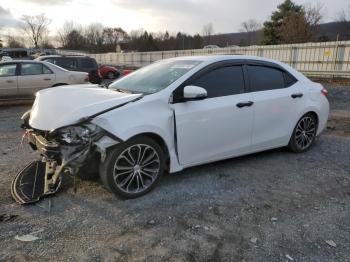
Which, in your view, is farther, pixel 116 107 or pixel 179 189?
pixel 179 189

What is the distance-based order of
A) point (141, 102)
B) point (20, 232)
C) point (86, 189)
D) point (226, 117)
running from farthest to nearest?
point (226, 117) < point (86, 189) < point (141, 102) < point (20, 232)

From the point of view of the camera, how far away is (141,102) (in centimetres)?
405

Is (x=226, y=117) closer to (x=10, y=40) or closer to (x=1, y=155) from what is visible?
(x=1, y=155)

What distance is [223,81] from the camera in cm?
479

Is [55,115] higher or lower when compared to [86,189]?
higher

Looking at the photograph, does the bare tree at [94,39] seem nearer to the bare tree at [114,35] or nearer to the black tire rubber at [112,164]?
the bare tree at [114,35]

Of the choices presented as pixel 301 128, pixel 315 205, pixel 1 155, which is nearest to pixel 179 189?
pixel 315 205

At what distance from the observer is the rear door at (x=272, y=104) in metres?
5.09

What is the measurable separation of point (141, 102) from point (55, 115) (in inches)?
38.7

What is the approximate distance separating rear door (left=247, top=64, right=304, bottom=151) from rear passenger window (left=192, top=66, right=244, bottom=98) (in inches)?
9.2

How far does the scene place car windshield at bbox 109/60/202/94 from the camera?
4.50 meters

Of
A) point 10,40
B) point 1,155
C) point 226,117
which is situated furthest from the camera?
point 10,40

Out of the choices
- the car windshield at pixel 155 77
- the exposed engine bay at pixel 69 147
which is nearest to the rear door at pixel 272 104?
the car windshield at pixel 155 77

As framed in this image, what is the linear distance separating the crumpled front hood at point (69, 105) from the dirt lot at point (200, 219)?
2.98 feet
